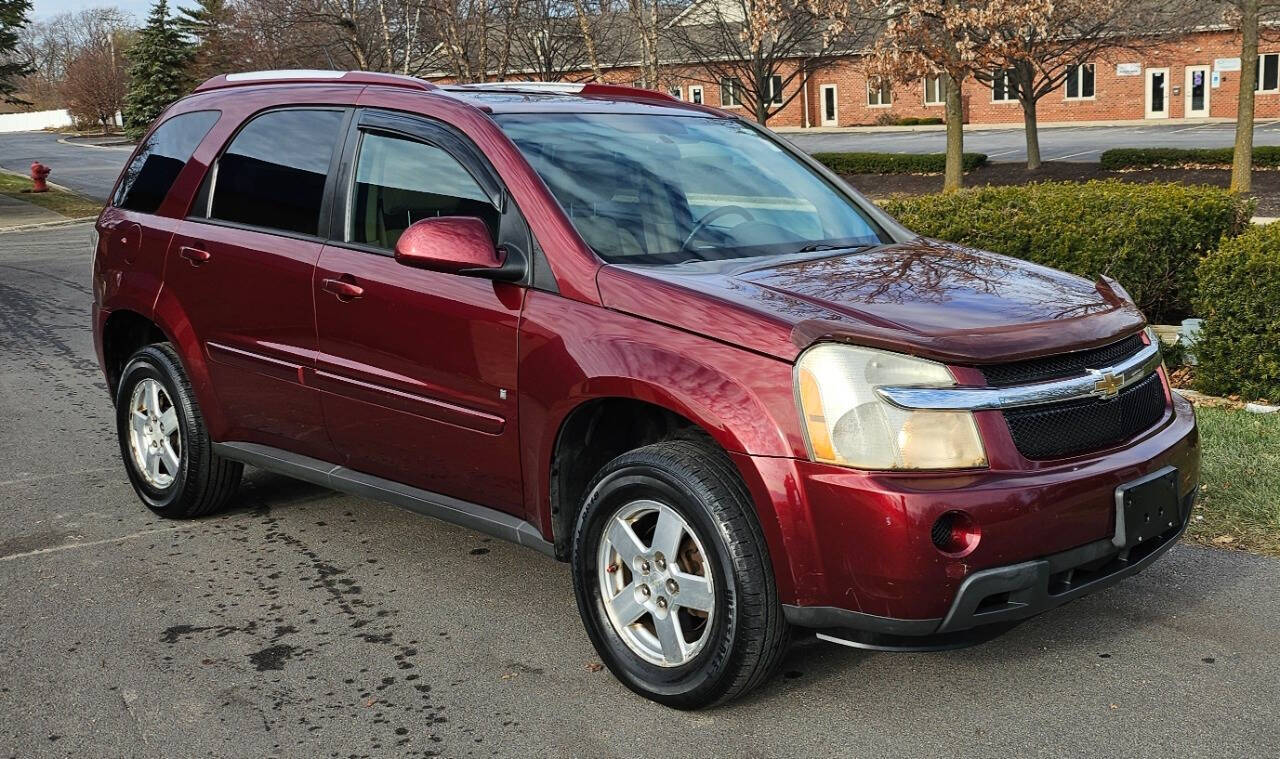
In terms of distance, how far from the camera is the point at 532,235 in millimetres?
4176

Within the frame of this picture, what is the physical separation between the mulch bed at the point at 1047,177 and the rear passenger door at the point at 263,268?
21.2 metres

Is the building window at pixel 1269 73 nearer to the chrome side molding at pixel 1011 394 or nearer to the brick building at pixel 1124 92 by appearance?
the brick building at pixel 1124 92

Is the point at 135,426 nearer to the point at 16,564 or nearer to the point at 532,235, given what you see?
the point at 16,564

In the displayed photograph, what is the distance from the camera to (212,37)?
186ft

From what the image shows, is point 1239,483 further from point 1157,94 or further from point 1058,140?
point 1157,94

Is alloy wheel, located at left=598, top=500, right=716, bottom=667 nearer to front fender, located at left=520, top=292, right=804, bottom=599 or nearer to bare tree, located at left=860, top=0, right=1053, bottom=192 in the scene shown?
front fender, located at left=520, top=292, right=804, bottom=599

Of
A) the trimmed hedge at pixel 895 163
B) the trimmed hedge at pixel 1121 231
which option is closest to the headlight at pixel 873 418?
the trimmed hedge at pixel 1121 231

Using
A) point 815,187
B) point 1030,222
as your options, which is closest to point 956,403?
point 815,187

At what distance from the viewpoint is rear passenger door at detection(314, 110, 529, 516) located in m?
4.24

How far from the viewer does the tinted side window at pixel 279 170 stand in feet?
16.2

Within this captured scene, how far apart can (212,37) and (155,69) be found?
9.42 metres

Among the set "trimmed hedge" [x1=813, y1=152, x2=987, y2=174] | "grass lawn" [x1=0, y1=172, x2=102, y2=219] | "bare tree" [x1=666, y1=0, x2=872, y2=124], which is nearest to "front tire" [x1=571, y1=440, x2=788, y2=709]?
"bare tree" [x1=666, y1=0, x2=872, y2=124]

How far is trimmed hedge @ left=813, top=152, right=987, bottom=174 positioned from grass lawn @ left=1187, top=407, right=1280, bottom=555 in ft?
87.5

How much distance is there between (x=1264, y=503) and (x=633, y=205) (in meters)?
3.10
